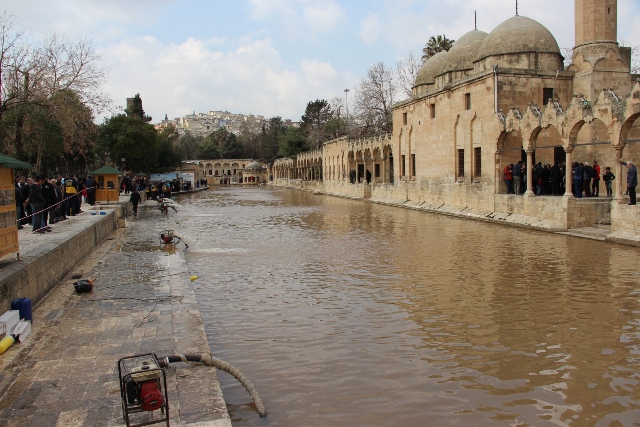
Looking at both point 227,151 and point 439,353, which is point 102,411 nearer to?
point 439,353

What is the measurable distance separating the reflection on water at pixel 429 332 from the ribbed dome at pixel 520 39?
41.0ft

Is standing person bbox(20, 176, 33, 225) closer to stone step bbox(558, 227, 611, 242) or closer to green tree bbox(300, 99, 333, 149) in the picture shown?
stone step bbox(558, 227, 611, 242)

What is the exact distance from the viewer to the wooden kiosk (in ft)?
25.3

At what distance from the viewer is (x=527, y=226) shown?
700 inches

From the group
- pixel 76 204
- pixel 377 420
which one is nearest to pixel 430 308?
pixel 377 420

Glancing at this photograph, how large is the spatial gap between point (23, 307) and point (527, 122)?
→ 16.9 m

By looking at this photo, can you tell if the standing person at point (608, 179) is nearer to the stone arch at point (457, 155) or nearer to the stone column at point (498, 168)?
the stone column at point (498, 168)

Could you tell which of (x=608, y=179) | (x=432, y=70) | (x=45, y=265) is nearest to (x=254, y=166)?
(x=432, y=70)

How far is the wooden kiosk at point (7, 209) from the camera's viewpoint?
7.71m

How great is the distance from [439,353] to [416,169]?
2443cm

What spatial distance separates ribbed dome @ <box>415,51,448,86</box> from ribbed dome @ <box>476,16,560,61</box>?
644 centimetres

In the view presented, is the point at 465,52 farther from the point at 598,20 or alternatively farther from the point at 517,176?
the point at 517,176

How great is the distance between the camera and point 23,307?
262 inches

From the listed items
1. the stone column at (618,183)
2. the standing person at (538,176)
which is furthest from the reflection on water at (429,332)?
the standing person at (538,176)
